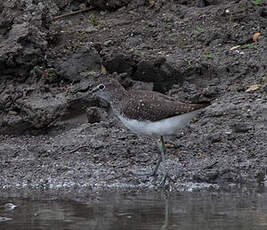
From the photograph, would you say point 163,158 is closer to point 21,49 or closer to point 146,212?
point 146,212

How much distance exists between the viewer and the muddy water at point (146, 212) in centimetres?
753

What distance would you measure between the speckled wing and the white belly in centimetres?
5

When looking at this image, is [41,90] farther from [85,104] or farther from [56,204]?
[56,204]

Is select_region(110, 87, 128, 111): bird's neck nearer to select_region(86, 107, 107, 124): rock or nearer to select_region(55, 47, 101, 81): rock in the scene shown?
select_region(86, 107, 107, 124): rock

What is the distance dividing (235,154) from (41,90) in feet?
10.1

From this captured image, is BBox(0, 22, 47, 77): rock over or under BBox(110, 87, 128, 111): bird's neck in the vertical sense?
over

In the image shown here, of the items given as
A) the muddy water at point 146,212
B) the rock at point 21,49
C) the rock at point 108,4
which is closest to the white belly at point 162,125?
the muddy water at point 146,212

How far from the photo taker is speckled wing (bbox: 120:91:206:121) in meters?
9.18

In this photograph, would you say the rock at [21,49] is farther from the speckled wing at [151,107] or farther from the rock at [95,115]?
the speckled wing at [151,107]

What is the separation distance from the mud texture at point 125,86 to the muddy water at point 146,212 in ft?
2.00

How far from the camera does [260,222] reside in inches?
293

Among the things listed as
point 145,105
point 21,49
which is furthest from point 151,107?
point 21,49

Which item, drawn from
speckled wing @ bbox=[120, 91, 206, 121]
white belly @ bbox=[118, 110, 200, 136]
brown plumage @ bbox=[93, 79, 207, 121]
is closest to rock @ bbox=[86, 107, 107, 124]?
brown plumage @ bbox=[93, 79, 207, 121]

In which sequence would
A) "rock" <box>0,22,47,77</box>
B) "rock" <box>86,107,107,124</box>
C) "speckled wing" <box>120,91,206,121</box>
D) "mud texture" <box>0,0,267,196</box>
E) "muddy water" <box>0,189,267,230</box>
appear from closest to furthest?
"muddy water" <box>0,189,267,230</box>, "speckled wing" <box>120,91,206,121</box>, "mud texture" <box>0,0,267,196</box>, "rock" <box>86,107,107,124</box>, "rock" <box>0,22,47,77</box>
